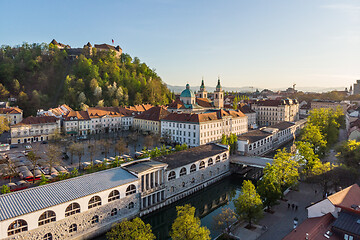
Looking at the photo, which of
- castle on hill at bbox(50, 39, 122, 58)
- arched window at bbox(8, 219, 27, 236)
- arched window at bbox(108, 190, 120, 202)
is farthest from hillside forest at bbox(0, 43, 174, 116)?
arched window at bbox(8, 219, 27, 236)

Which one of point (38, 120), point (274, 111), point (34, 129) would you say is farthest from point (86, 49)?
point (274, 111)

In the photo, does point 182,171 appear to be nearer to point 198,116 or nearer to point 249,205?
point 249,205

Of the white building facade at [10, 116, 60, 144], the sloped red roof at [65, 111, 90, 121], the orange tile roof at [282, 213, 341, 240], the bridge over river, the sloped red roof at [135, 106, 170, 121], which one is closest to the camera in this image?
the orange tile roof at [282, 213, 341, 240]

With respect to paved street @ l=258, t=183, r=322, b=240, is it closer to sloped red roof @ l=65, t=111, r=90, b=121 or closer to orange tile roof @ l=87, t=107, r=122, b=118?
orange tile roof @ l=87, t=107, r=122, b=118

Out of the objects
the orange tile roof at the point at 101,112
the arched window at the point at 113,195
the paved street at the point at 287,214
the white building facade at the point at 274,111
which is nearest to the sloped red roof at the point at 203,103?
the white building facade at the point at 274,111

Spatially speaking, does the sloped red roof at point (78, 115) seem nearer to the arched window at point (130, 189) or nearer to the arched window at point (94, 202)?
the arched window at point (130, 189)

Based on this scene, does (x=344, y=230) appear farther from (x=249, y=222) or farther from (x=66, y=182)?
(x=66, y=182)
